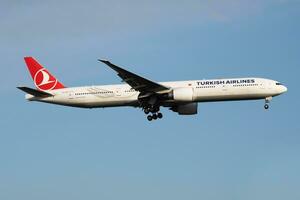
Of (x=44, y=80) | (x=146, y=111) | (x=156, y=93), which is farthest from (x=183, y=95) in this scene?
(x=44, y=80)

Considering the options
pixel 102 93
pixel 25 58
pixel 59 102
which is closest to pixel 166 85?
pixel 102 93

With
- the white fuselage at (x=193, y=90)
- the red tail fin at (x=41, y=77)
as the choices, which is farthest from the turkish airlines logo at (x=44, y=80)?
the white fuselage at (x=193, y=90)

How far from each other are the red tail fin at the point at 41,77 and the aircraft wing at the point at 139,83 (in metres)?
7.87

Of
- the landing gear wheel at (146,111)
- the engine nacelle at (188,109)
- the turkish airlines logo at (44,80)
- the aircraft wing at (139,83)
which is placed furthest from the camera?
the turkish airlines logo at (44,80)

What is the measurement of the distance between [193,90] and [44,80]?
1471 cm

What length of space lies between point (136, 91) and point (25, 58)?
1264 centimetres

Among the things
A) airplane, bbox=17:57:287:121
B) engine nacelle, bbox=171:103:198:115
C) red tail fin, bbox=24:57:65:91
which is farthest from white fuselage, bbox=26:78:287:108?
engine nacelle, bbox=171:103:198:115

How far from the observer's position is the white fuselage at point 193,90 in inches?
2409

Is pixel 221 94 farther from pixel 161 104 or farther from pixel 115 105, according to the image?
pixel 115 105

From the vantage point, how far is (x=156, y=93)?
6181 cm

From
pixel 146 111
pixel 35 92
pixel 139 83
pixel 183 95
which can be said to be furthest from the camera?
pixel 146 111

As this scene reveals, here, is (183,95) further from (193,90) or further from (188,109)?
(188,109)

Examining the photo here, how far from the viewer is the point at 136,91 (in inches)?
2475

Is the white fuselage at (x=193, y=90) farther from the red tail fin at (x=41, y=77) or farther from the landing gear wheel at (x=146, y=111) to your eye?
the red tail fin at (x=41, y=77)
